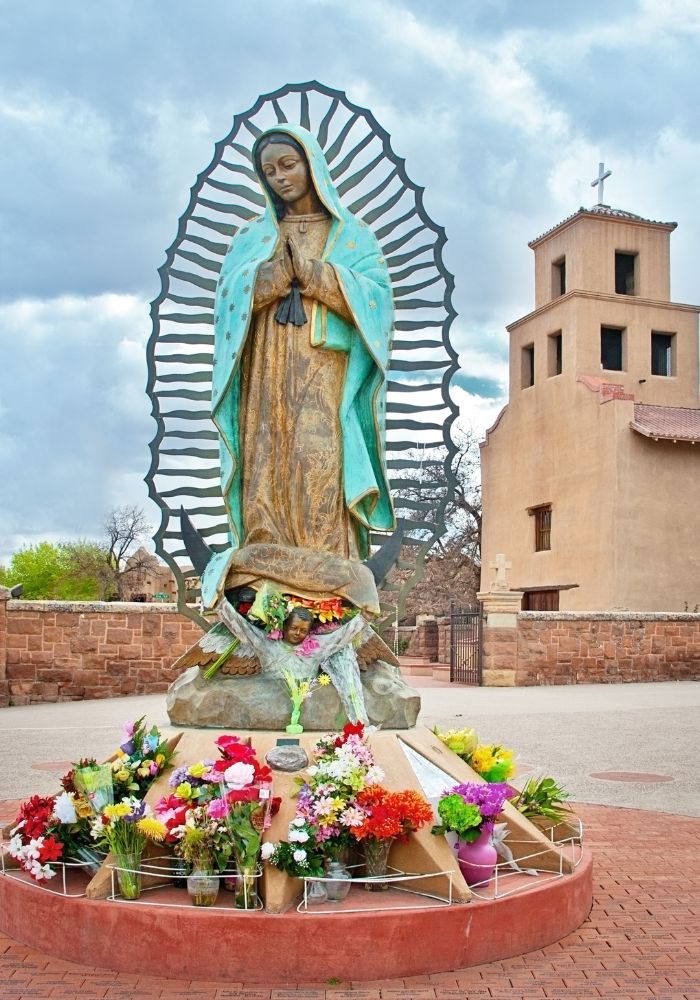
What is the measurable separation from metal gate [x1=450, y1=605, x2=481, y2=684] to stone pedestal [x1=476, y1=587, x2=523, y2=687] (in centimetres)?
29

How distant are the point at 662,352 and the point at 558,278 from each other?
13.5 feet

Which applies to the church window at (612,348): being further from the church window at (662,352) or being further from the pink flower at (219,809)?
the pink flower at (219,809)

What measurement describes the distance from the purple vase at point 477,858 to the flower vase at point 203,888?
1.17 meters

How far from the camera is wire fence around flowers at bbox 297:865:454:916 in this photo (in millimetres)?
4410

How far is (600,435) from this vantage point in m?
29.9

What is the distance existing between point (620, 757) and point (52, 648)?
9.79 metres

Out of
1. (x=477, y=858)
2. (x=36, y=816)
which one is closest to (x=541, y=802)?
(x=477, y=858)

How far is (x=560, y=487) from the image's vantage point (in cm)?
3180

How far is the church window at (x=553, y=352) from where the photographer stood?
3341 cm

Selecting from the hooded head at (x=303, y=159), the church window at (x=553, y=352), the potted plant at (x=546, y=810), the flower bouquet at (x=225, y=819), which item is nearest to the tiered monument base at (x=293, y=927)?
the flower bouquet at (x=225, y=819)

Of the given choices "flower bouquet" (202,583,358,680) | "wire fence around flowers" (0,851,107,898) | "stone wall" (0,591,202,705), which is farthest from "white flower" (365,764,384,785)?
"stone wall" (0,591,202,705)

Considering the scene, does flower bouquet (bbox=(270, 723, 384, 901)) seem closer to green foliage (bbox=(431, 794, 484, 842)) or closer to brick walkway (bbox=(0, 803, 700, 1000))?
green foliage (bbox=(431, 794, 484, 842))

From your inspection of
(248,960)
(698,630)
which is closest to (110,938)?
(248,960)

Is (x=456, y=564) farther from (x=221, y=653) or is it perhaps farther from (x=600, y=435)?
(x=221, y=653)
